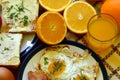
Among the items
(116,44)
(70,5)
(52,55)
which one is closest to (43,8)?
(70,5)

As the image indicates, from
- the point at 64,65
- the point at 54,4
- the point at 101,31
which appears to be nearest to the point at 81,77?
the point at 64,65

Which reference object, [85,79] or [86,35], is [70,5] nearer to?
[86,35]

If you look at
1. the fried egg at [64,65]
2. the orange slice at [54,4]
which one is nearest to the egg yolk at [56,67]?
the fried egg at [64,65]

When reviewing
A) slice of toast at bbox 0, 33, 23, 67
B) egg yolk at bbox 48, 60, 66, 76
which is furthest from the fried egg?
slice of toast at bbox 0, 33, 23, 67

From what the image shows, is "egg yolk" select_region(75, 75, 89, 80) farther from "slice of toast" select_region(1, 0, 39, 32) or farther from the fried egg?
"slice of toast" select_region(1, 0, 39, 32)

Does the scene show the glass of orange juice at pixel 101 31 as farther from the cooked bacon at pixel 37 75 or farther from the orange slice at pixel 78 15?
the cooked bacon at pixel 37 75

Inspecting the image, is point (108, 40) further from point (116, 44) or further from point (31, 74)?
point (31, 74)

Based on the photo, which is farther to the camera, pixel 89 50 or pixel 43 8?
pixel 43 8

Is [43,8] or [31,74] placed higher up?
[43,8]
